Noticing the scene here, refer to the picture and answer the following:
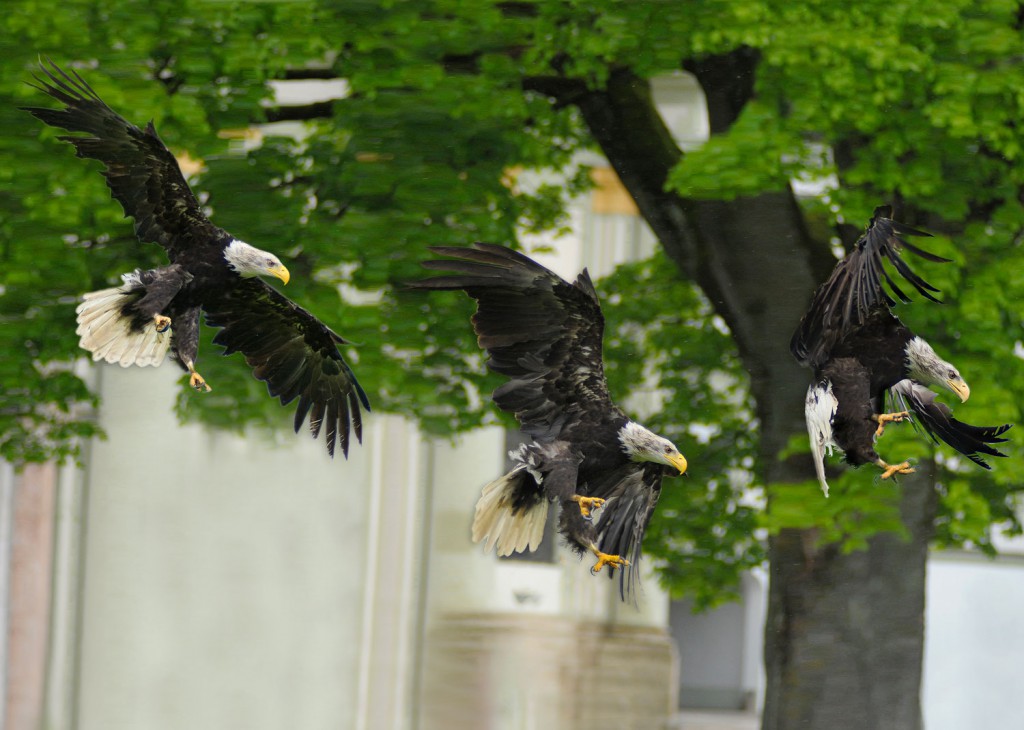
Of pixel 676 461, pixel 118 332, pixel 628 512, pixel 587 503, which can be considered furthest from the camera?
pixel 628 512

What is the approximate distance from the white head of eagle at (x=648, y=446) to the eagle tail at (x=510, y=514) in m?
0.48

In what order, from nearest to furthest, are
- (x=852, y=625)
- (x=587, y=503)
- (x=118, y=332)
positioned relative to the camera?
(x=587, y=503), (x=118, y=332), (x=852, y=625)

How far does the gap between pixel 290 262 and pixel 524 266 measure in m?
4.34

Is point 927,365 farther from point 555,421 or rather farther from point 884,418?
point 555,421

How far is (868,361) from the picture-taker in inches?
253

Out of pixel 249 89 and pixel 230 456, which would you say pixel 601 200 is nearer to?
pixel 230 456

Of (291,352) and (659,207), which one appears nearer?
(291,352)

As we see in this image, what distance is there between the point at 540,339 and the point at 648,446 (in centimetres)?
66

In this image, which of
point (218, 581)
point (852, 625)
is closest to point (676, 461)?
point (852, 625)

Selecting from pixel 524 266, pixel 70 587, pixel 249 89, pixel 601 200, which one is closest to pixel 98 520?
pixel 70 587

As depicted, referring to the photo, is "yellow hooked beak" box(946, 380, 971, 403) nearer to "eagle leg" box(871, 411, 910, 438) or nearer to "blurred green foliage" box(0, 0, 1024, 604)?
"eagle leg" box(871, 411, 910, 438)

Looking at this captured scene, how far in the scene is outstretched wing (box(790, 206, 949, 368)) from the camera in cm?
624

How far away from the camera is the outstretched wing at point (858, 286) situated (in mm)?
6242

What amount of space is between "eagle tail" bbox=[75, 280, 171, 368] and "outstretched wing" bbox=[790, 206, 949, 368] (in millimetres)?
2869
